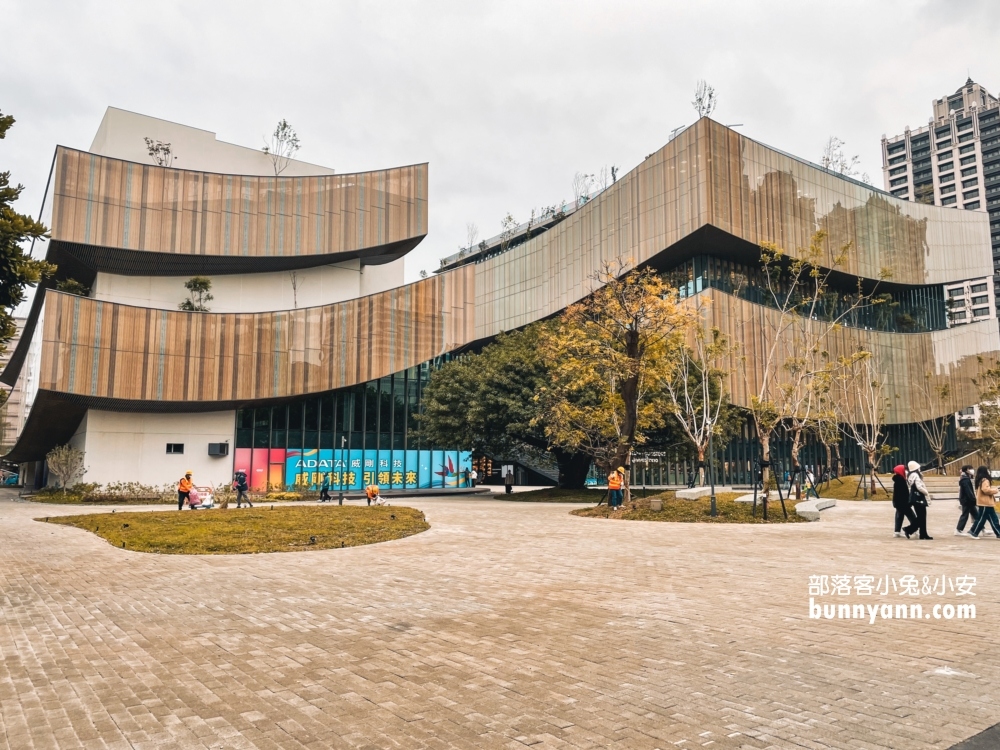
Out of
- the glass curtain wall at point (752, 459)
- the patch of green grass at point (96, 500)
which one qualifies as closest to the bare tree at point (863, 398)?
the glass curtain wall at point (752, 459)

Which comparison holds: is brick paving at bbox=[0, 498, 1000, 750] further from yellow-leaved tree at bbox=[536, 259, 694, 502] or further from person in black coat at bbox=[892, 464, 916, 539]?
yellow-leaved tree at bbox=[536, 259, 694, 502]

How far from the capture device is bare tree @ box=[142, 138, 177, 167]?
1663 inches

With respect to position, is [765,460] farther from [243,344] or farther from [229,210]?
[229,210]

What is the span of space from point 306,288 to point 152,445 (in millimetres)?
13574

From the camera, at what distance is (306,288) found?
4497cm

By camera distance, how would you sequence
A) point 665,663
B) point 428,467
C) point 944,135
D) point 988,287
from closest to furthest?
1. point 665,663
2. point 428,467
3. point 988,287
4. point 944,135

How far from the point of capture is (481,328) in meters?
63.0

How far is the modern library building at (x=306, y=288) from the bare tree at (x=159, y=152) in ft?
2.79

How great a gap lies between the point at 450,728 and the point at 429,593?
15.0 feet

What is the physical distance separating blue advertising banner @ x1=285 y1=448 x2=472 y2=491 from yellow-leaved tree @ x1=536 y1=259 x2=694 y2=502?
53.0 feet

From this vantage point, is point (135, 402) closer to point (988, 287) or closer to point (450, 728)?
point (450, 728)

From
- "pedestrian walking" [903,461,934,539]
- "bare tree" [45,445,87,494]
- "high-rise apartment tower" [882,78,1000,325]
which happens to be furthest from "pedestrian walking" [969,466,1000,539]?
"high-rise apartment tower" [882,78,1000,325]

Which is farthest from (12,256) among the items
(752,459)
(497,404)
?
(752,459)

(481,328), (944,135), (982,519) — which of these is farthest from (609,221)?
(944,135)
